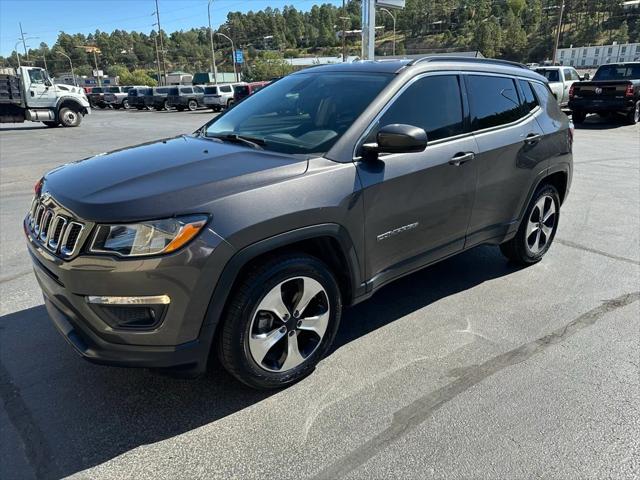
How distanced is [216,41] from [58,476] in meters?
178

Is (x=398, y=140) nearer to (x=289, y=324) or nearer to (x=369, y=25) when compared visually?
(x=289, y=324)

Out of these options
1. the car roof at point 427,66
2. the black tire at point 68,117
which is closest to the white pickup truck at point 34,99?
the black tire at point 68,117

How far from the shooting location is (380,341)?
135 inches

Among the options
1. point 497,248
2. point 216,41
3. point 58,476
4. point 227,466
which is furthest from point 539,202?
point 216,41

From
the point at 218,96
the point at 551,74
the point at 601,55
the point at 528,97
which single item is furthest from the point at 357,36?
the point at 528,97

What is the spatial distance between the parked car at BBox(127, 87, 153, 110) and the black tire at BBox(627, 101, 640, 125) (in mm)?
32303

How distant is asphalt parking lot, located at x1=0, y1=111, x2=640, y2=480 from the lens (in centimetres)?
236

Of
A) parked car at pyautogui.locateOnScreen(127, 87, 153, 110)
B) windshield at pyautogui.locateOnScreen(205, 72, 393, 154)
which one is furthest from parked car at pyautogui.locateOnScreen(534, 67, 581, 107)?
parked car at pyautogui.locateOnScreen(127, 87, 153, 110)

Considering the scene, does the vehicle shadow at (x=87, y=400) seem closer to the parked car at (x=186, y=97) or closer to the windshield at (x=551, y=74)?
the windshield at (x=551, y=74)

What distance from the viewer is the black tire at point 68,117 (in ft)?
74.6

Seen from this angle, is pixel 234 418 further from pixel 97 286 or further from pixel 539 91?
pixel 539 91

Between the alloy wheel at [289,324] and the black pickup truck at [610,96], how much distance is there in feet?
56.6

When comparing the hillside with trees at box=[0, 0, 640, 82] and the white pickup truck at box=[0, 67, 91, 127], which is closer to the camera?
the white pickup truck at box=[0, 67, 91, 127]

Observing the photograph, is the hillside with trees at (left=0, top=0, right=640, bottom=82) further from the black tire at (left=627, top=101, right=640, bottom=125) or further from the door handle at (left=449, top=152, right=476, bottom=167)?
the door handle at (left=449, top=152, right=476, bottom=167)
